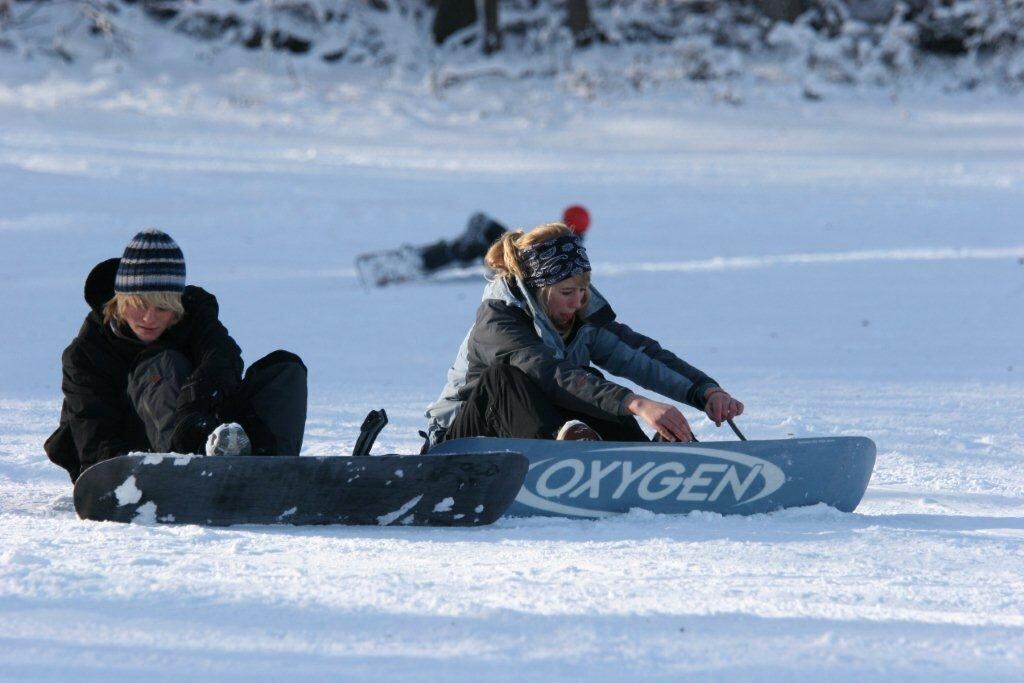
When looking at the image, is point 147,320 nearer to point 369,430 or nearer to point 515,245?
point 369,430

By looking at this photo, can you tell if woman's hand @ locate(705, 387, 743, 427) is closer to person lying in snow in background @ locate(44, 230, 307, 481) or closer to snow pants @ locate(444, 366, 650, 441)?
snow pants @ locate(444, 366, 650, 441)

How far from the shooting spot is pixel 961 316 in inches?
379

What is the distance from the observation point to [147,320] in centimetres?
424

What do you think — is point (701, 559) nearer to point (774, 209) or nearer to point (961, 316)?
point (961, 316)

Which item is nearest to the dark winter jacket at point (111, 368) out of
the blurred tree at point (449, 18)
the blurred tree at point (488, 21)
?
the blurred tree at point (488, 21)

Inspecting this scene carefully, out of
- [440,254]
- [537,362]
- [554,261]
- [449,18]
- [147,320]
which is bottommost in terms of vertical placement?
[440,254]

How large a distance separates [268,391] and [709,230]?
9748 millimetres

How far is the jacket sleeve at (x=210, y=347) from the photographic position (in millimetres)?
4207

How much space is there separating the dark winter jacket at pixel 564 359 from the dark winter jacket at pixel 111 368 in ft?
2.50

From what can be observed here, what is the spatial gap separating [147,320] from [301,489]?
75 cm

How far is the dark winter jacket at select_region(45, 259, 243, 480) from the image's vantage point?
423 cm

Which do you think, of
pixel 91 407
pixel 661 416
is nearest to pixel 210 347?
pixel 91 407

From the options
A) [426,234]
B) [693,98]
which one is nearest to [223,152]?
[426,234]

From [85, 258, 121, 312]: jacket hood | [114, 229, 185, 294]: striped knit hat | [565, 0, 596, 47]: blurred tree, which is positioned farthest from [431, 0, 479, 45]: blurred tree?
[114, 229, 185, 294]: striped knit hat
